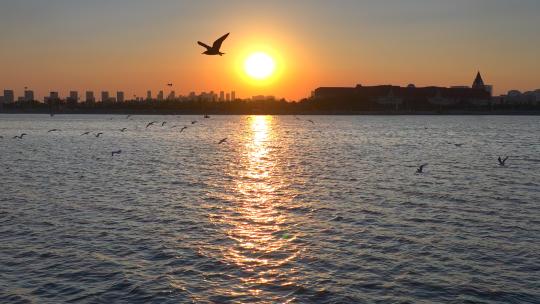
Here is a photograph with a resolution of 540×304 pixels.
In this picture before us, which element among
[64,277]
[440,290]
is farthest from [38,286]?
[440,290]

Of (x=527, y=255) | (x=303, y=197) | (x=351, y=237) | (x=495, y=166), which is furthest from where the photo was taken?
(x=495, y=166)

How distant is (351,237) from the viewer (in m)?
22.3

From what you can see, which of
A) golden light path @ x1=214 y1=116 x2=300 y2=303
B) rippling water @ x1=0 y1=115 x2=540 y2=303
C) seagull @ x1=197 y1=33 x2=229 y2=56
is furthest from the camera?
seagull @ x1=197 y1=33 x2=229 y2=56

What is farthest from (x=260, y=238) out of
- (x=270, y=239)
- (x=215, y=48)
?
(x=215, y=48)

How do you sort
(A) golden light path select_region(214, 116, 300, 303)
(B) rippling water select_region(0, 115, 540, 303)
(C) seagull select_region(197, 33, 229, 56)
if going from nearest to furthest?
(B) rippling water select_region(0, 115, 540, 303), (A) golden light path select_region(214, 116, 300, 303), (C) seagull select_region(197, 33, 229, 56)

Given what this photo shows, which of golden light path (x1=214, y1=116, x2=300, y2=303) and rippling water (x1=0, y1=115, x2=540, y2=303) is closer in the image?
rippling water (x1=0, y1=115, x2=540, y2=303)

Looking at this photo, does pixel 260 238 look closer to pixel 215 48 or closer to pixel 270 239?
pixel 270 239

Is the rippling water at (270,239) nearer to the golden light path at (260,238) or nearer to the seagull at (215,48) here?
the golden light path at (260,238)

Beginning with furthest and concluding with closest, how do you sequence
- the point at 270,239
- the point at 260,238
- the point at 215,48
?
the point at 215,48
the point at 260,238
the point at 270,239

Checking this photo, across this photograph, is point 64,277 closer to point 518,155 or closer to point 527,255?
point 527,255

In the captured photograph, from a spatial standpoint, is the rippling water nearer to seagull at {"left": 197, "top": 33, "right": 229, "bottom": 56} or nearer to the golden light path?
the golden light path

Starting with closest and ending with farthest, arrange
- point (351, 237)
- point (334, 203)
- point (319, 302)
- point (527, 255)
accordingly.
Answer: point (319, 302), point (527, 255), point (351, 237), point (334, 203)

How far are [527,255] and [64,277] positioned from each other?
15103mm

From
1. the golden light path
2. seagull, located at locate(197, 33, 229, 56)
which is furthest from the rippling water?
seagull, located at locate(197, 33, 229, 56)
